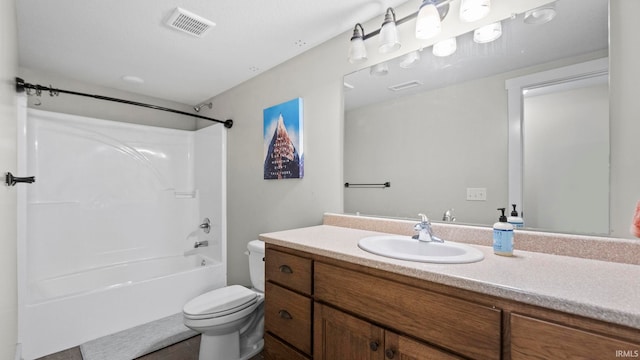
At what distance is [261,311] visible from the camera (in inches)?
77.2

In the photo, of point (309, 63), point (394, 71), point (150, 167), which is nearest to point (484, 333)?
point (394, 71)

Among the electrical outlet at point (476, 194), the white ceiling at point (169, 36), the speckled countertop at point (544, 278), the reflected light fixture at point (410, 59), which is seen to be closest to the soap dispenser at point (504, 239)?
the speckled countertop at point (544, 278)

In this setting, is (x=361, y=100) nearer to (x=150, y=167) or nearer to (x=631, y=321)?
(x=631, y=321)

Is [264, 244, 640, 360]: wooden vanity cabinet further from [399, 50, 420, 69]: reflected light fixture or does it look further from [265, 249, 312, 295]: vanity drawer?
[399, 50, 420, 69]: reflected light fixture

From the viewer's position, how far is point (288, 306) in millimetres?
1259

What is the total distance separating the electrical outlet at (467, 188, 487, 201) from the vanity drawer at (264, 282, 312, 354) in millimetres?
913

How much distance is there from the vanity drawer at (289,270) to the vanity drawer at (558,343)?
2.45 feet

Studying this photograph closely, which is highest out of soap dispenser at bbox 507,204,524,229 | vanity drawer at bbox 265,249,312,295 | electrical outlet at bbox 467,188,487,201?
electrical outlet at bbox 467,188,487,201

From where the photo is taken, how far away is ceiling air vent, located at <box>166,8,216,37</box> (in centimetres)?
157

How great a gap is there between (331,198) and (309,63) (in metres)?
1.03

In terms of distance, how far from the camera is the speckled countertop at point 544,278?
597 mm

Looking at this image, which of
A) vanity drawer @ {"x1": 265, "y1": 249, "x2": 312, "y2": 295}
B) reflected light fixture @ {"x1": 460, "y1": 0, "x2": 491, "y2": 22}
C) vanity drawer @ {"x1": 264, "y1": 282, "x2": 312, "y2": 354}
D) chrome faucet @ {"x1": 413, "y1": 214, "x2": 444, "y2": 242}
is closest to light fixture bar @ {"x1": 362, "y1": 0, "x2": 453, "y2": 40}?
reflected light fixture @ {"x1": 460, "y1": 0, "x2": 491, "y2": 22}

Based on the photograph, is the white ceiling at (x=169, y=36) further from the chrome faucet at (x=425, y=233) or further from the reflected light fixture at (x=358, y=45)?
the chrome faucet at (x=425, y=233)

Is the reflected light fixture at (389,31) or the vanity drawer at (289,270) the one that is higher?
the reflected light fixture at (389,31)
